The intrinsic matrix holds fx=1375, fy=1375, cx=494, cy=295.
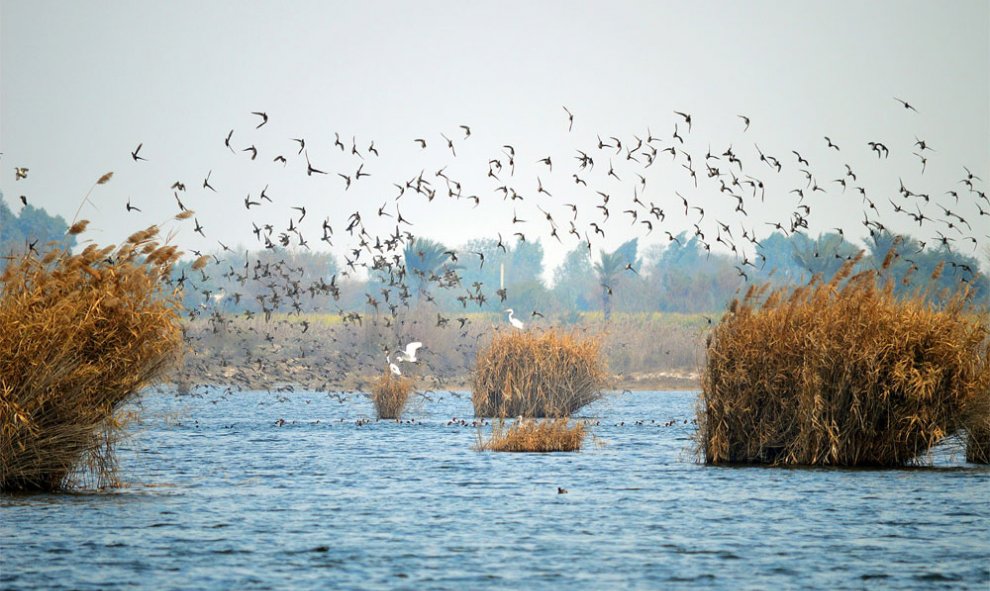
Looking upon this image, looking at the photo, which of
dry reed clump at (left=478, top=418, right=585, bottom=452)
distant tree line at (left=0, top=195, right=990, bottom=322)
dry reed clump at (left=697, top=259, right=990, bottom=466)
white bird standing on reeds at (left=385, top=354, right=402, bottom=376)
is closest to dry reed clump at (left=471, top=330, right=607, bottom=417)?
white bird standing on reeds at (left=385, top=354, right=402, bottom=376)

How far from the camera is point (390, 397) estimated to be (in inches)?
1873

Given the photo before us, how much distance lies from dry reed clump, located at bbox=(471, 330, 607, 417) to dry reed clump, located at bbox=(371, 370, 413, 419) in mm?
3813

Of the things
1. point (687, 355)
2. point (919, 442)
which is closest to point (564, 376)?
point (919, 442)

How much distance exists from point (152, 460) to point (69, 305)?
12351 mm

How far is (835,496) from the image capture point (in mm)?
23719

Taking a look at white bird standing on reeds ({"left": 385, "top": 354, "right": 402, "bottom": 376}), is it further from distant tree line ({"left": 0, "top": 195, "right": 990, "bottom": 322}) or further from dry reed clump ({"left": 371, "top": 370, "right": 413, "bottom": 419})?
distant tree line ({"left": 0, "top": 195, "right": 990, "bottom": 322})

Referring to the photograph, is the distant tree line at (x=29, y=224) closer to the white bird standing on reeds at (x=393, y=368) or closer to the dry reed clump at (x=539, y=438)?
the white bird standing on reeds at (x=393, y=368)

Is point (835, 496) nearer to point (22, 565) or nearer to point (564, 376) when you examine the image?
point (22, 565)

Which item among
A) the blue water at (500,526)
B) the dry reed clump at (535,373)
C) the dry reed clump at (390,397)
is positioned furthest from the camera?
the dry reed clump at (390,397)

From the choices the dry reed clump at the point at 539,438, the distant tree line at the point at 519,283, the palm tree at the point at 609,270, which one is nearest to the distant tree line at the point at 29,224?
the distant tree line at the point at 519,283

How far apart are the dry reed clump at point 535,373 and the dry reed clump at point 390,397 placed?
381cm

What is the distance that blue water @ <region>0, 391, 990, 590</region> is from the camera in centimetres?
1670

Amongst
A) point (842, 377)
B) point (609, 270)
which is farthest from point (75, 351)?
point (609, 270)

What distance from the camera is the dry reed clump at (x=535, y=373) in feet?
144
